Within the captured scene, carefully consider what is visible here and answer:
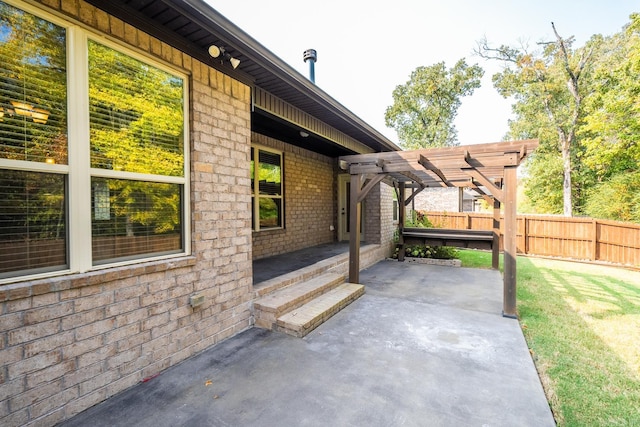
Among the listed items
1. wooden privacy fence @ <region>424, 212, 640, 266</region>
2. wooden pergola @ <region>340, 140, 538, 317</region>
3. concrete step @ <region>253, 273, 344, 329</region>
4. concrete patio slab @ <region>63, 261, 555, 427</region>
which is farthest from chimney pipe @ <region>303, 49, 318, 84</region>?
wooden privacy fence @ <region>424, 212, 640, 266</region>

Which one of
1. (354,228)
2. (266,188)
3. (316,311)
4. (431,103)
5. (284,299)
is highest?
(431,103)

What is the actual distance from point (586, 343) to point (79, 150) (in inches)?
218

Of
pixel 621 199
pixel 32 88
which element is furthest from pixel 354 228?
pixel 621 199

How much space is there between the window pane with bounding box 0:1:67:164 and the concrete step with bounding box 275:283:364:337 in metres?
2.71

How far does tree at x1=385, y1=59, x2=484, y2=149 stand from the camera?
778 inches

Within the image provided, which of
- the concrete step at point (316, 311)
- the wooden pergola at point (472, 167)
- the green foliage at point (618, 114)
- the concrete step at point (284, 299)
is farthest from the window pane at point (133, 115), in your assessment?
the green foliage at point (618, 114)

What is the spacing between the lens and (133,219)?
2.56m

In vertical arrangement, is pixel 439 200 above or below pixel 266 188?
above

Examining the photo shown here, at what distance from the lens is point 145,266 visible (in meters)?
2.51

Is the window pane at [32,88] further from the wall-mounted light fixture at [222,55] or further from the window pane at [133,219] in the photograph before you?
the wall-mounted light fixture at [222,55]

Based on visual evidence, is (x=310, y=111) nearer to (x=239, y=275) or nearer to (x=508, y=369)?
(x=239, y=275)

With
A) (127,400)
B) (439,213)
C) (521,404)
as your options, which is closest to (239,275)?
(127,400)

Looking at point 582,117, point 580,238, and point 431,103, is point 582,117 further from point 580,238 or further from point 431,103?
point 580,238

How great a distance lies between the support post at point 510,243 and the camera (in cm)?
411
